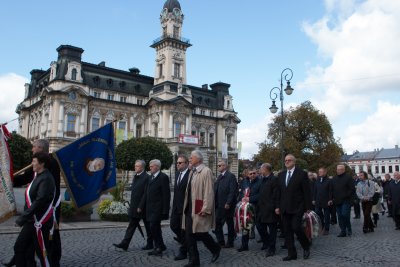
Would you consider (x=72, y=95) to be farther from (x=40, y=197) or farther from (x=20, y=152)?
(x=40, y=197)

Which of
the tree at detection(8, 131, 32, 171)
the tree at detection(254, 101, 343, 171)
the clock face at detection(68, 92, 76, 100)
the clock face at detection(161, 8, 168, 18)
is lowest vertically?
the tree at detection(8, 131, 32, 171)

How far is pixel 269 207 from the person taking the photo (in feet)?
26.8

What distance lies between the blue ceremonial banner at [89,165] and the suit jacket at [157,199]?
1.72 meters

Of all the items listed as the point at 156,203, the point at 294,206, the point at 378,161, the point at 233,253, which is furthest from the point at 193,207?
the point at 378,161

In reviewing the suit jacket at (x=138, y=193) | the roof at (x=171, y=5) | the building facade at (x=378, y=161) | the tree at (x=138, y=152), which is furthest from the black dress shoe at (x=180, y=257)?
the building facade at (x=378, y=161)

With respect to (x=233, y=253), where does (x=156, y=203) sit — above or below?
above

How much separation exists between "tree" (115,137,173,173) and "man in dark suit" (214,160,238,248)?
111 feet

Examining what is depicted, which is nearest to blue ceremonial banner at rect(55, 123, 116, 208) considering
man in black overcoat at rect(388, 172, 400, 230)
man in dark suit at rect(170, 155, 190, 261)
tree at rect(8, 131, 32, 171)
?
man in dark suit at rect(170, 155, 190, 261)

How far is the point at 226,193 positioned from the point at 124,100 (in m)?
49.0

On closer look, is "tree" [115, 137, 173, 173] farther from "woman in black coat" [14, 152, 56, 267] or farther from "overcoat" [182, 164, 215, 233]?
"woman in black coat" [14, 152, 56, 267]

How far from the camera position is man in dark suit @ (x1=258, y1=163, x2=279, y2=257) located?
7.98 m

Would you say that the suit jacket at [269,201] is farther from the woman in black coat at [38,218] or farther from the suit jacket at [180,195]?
the woman in black coat at [38,218]

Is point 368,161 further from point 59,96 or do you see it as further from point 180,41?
point 59,96

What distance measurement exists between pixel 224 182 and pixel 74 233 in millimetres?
4518
